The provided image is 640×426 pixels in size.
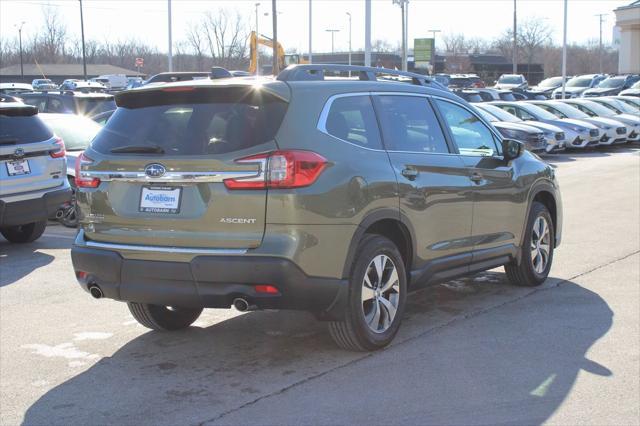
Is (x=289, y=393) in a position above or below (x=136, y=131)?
below

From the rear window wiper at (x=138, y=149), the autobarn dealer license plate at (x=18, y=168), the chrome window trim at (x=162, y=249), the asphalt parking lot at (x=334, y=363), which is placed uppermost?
the rear window wiper at (x=138, y=149)

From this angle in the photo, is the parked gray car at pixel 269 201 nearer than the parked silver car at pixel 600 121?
Yes

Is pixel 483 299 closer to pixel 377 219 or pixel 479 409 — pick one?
pixel 377 219

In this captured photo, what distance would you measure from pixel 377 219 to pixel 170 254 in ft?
4.55

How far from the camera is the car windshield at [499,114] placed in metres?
23.8

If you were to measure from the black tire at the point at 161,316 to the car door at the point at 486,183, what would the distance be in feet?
7.73

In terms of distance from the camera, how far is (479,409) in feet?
15.4

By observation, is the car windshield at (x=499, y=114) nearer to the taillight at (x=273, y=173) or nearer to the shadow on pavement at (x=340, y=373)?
the shadow on pavement at (x=340, y=373)

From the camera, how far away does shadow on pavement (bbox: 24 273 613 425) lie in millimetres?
4668

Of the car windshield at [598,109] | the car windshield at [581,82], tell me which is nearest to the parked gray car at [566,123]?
the car windshield at [598,109]

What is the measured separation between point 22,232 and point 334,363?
6542 mm

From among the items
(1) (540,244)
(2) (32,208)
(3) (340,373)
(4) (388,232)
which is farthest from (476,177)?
(2) (32,208)

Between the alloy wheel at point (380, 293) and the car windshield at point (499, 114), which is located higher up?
the car windshield at point (499, 114)

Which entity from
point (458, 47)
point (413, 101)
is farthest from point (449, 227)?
point (458, 47)
